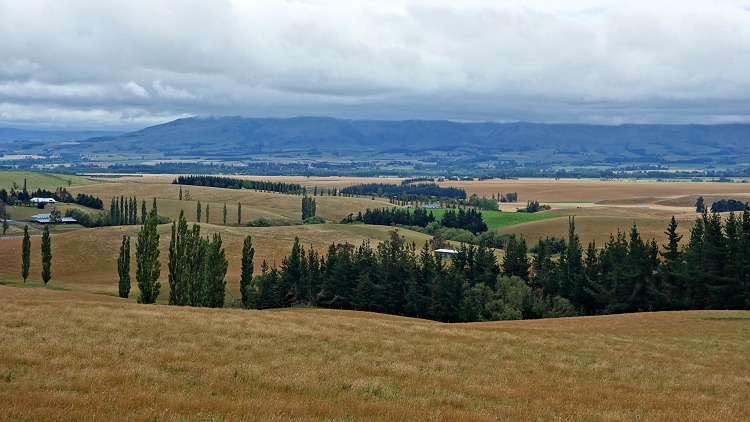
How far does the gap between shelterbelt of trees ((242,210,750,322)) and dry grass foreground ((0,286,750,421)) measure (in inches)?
2089

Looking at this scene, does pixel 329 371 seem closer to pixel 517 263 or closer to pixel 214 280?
pixel 214 280

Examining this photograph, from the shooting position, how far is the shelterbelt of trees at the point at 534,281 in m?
95.6

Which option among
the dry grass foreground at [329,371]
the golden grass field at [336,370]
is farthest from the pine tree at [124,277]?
the dry grass foreground at [329,371]

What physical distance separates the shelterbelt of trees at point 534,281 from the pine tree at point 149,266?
39971 millimetres

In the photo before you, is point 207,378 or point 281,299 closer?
point 207,378

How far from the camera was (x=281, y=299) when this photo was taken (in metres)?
119

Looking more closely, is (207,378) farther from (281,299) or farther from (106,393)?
(281,299)

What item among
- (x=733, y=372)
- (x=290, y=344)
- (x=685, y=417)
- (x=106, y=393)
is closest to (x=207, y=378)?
(x=106, y=393)

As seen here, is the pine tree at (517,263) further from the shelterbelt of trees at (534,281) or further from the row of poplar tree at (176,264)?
the row of poplar tree at (176,264)

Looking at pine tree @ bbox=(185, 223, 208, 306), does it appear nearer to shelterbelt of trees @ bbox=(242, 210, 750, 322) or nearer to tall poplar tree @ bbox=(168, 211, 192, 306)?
tall poplar tree @ bbox=(168, 211, 192, 306)

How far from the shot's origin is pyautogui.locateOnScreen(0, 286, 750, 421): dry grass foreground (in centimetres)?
2067

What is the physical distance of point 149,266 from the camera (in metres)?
76.8

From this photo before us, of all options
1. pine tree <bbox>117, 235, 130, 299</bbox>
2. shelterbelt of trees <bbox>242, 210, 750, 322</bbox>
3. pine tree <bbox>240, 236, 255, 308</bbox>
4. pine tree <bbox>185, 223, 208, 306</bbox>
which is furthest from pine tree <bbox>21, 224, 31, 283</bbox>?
pine tree <bbox>185, 223, 208, 306</bbox>

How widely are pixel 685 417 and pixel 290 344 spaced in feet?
59.9
